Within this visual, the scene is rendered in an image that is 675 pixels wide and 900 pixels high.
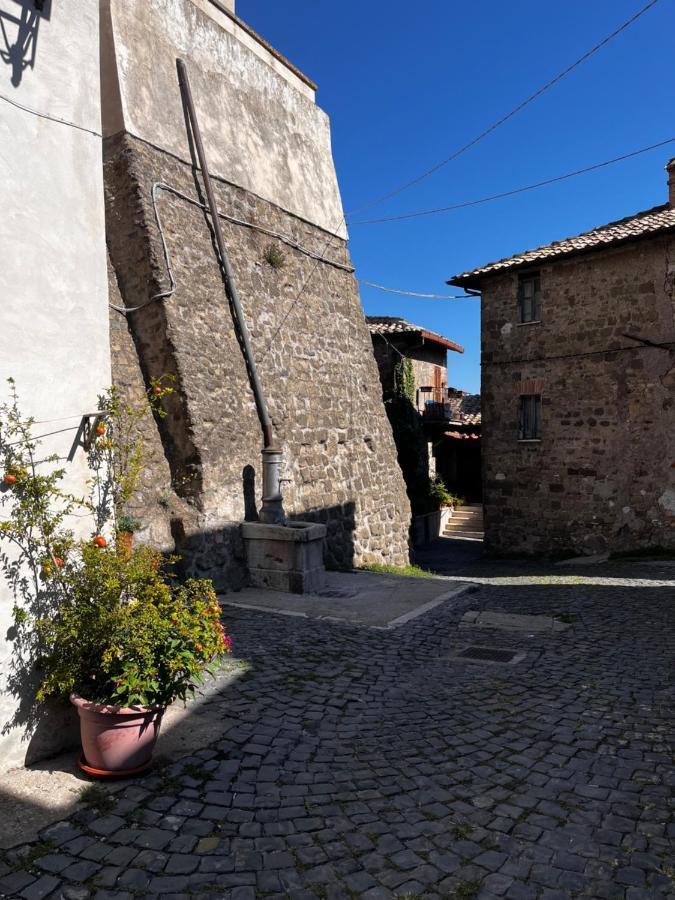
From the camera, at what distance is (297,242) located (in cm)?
1164

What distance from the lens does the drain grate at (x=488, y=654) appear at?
621 cm

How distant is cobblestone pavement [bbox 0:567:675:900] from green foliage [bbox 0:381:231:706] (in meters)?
0.62

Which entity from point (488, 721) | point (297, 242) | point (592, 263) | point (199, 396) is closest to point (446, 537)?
point (592, 263)

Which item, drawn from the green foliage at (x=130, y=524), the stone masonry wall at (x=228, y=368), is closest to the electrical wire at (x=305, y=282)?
the stone masonry wall at (x=228, y=368)

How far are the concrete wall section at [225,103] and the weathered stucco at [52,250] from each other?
4820mm

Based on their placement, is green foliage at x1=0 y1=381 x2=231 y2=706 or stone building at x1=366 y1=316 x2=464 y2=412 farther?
stone building at x1=366 y1=316 x2=464 y2=412

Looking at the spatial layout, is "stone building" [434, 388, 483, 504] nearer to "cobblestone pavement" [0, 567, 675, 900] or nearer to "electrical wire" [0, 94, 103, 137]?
"cobblestone pavement" [0, 567, 675, 900]

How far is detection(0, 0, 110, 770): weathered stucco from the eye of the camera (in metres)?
3.83

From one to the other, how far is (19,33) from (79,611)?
3.43 m

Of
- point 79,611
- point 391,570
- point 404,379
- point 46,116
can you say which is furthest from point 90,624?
point 404,379

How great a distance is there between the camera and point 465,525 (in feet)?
72.6

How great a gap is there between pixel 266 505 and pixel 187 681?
5.03 m

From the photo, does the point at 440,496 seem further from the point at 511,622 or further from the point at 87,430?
the point at 87,430

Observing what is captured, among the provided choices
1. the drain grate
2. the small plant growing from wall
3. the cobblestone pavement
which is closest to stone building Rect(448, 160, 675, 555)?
the small plant growing from wall
